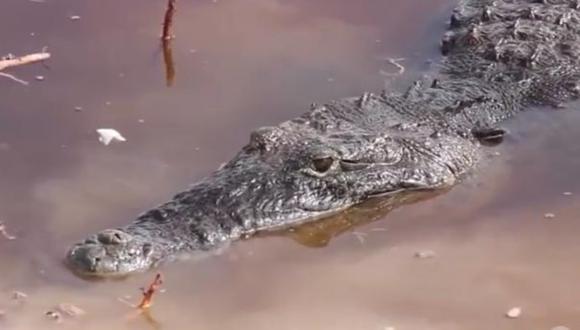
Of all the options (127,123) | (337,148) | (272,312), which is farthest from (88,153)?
(272,312)

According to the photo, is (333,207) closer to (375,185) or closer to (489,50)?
(375,185)

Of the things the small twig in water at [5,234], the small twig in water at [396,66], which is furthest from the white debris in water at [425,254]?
the small twig in water at [396,66]

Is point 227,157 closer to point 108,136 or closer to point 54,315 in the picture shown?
point 108,136

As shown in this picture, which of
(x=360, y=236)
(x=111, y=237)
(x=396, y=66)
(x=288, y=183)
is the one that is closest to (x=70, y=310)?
(x=111, y=237)


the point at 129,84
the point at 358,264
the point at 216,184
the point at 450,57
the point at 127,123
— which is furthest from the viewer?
the point at 450,57

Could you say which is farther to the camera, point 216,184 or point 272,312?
point 216,184

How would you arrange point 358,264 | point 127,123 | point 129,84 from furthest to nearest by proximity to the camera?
point 129,84, point 127,123, point 358,264
